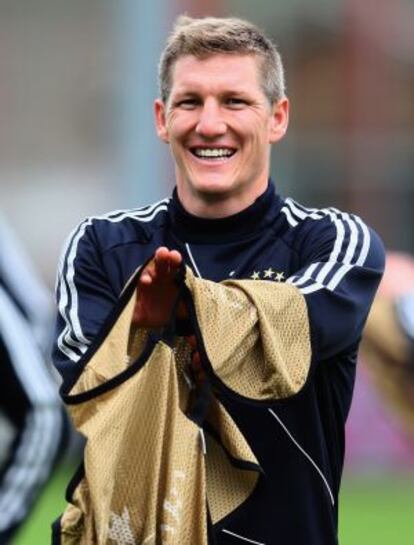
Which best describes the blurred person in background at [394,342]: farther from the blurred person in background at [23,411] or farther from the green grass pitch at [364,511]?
the blurred person in background at [23,411]

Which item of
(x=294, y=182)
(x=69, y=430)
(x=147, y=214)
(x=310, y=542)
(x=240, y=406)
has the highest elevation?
(x=147, y=214)

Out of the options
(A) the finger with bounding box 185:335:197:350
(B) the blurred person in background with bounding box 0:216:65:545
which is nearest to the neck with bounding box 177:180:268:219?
(A) the finger with bounding box 185:335:197:350

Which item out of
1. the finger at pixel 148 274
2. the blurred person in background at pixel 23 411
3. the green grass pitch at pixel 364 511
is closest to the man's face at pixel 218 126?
the finger at pixel 148 274

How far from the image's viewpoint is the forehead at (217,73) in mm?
3781

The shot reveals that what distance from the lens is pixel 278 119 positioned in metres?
3.96

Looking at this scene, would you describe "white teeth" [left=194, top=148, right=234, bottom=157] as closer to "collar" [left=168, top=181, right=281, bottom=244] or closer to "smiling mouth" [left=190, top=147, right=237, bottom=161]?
"smiling mouth" [left=190, top=147, right=237, bottom=161]

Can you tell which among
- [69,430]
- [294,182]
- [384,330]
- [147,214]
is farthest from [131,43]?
[147,214]

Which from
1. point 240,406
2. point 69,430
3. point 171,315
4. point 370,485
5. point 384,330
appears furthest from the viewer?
point 370,485

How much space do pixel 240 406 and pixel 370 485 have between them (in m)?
7.22

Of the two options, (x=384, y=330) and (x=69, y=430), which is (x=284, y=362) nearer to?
(x=69, y=430)

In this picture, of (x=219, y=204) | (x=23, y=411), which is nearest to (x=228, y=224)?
(x=219, y=204)

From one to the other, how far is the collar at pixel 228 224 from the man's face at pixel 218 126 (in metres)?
0.02

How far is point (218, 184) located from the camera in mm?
3803

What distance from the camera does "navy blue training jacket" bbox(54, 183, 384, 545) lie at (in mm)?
3682
